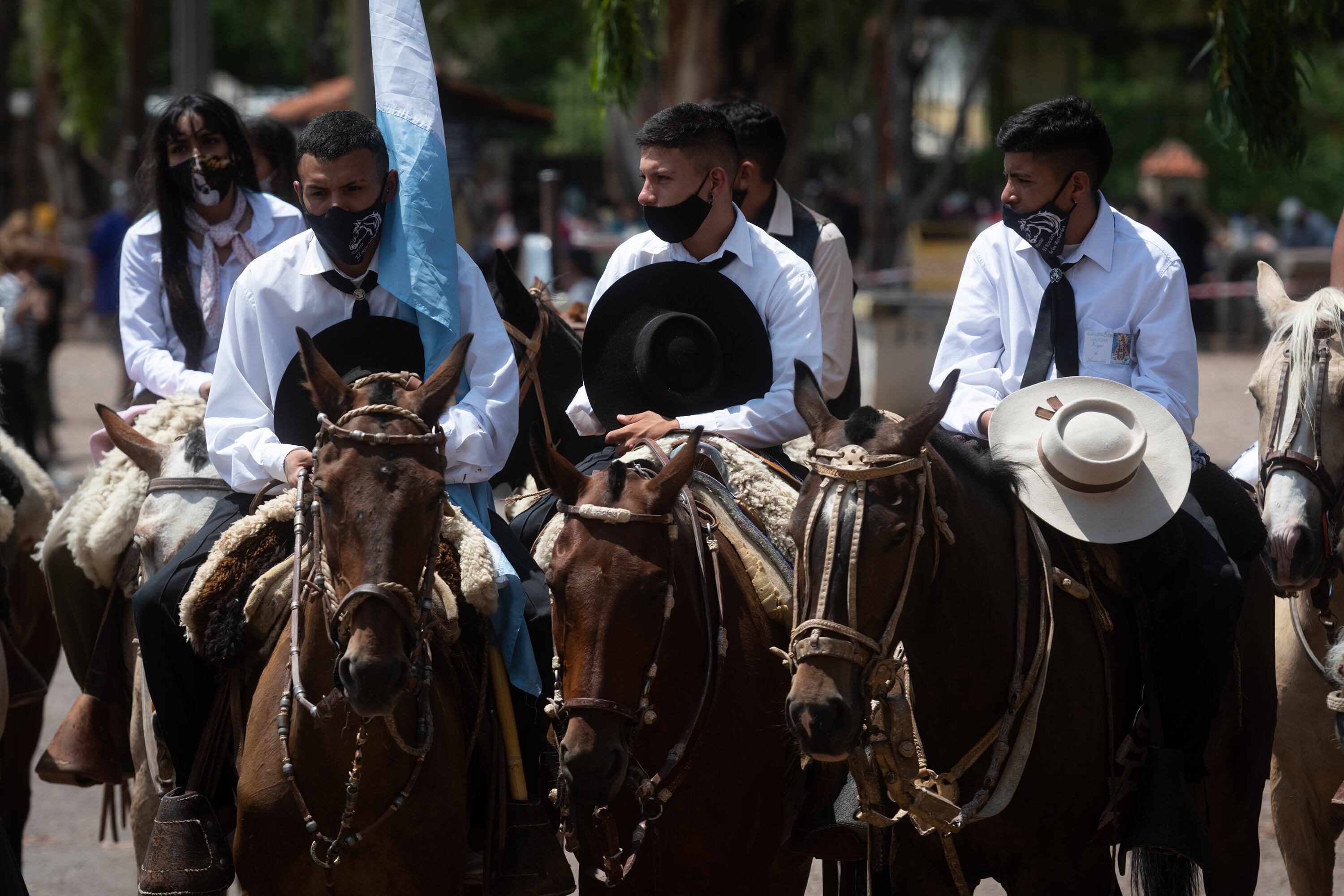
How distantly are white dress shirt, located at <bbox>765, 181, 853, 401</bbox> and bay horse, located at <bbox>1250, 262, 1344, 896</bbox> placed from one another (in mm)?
1577

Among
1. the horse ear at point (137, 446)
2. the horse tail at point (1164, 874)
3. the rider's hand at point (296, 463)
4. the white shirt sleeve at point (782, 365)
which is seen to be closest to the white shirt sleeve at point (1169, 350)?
the white shirt sleeve at point (782, 365)

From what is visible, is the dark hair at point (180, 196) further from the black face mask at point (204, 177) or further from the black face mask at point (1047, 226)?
the black face mask at point (1047, 226)

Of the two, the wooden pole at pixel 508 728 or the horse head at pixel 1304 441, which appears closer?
the wooden pole at pixel 508 728

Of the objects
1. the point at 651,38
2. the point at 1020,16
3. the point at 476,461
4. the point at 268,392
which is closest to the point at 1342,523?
the point at 476,461

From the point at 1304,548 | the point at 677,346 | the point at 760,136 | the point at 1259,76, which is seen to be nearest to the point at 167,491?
the point at 677,346

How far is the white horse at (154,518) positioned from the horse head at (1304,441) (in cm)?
357

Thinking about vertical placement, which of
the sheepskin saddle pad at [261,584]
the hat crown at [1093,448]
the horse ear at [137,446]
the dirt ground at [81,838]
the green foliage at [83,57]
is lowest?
the dirt ground at [81,838]

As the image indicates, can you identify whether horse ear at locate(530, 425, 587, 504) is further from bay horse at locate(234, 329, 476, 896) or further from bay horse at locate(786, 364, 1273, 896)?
bay horse at locate(786, 364, 1273, 896)

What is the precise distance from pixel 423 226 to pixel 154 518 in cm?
151

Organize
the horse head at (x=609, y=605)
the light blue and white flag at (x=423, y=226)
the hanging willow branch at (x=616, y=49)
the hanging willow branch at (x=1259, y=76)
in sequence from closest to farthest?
the horse head at (x=609, y=605) < the light blue and white flag at (x=423, y=226) < the hanging willow branch at (x=1259, y=76) < the hanging willow branch at (x=616, y=49)

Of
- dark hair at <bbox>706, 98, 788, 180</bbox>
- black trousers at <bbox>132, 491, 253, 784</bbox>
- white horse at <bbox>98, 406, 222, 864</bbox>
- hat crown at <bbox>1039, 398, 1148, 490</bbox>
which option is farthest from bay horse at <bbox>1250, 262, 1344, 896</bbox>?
white horse at <bbox>98, 406, 222, 864</bbox>

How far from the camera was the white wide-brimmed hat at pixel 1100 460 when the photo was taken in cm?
429

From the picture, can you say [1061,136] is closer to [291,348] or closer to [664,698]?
[664,698]

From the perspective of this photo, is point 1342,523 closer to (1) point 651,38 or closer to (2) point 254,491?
(2) point 254,491
